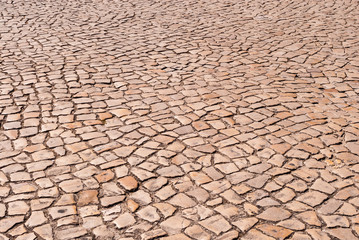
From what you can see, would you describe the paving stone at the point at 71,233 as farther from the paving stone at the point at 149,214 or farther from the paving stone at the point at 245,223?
the paving stone at the point at 245,223

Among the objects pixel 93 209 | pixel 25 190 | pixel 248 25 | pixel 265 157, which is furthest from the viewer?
pixel 248 25

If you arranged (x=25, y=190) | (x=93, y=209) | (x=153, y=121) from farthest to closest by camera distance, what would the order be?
1. (x=153, y=121)
2. (x=25, y=190)
3. (x=93, y=209)

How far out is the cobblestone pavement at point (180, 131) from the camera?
3.71m

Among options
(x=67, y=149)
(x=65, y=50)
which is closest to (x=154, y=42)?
(x=65, y=50)

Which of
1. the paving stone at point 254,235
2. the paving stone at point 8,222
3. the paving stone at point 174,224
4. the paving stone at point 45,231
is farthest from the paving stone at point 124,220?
the paving stone at point 254,235

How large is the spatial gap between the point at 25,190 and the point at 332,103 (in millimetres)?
3805

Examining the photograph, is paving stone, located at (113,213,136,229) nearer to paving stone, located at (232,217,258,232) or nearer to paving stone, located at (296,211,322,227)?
paving stone, located at (232,217,258,232)

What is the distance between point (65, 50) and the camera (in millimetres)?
7855

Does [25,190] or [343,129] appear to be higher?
[25,190]

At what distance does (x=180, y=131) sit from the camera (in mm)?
5086

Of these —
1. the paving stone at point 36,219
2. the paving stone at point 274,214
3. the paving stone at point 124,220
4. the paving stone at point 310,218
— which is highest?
the paving stone at point 36,219

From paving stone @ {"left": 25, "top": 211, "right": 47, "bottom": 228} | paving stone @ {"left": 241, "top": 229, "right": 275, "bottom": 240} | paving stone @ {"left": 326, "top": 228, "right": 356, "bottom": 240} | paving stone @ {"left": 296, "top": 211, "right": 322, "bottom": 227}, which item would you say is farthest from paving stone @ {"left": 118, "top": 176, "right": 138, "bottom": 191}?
paving stone @ {"left": 326, "top": 228, "right": 356, "bottom": 240}

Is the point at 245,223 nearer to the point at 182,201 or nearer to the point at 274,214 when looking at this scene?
the point at 274,214

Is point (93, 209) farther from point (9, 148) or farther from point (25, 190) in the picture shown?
point (9, 148)
